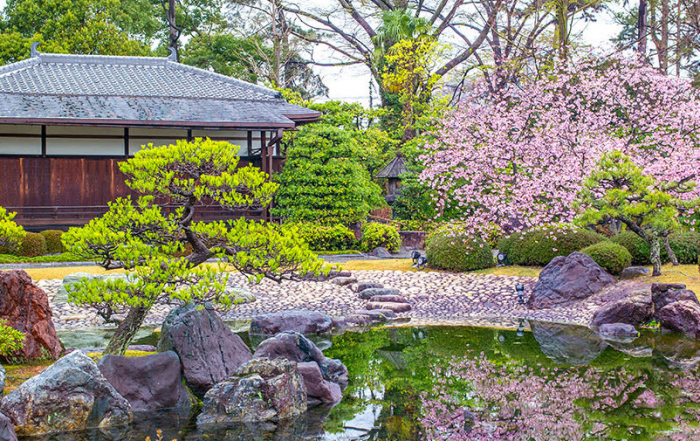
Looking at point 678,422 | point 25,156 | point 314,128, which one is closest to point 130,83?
point 25,156

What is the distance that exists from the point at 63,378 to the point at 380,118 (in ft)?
87.7

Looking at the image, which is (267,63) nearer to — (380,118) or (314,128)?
(380,118)

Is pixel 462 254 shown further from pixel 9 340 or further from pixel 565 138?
pixel 9 340

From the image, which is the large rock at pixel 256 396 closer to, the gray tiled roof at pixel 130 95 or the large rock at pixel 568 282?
the large rock at pixel 568 282

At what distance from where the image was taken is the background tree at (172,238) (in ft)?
22.7

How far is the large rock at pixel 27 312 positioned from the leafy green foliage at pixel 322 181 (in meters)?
Result: 11.9

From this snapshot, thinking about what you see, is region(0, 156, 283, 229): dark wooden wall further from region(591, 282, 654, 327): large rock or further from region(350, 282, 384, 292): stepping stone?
region(591, 282, 654, 327): large rock

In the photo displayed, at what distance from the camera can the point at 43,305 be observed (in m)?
8.84

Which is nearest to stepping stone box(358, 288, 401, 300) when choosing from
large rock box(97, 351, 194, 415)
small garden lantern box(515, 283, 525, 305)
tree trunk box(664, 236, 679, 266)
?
small garden lantern box(515, 283, 525, 305)

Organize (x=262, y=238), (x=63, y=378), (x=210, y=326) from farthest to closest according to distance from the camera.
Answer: (x=210, y=326), (x=262, y=238), (x=63, y=378)

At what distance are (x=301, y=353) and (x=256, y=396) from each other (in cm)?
141

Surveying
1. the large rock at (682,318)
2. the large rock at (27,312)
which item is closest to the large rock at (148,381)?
the large rock at (27,312)

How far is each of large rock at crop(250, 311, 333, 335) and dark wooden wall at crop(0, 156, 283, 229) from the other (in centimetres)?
872

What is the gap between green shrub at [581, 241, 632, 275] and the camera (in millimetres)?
14016
